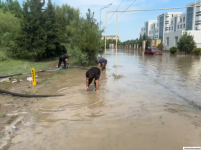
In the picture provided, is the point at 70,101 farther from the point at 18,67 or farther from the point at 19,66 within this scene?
the point at 19,66

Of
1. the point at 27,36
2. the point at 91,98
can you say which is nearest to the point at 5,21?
the point at 27,36

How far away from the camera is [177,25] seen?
263 ft

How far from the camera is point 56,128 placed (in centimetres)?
455

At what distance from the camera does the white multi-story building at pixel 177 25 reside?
47.6 meters

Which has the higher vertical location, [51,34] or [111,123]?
[51,34]

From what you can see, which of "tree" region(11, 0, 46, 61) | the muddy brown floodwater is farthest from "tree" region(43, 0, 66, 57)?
the muddy brown floodwater

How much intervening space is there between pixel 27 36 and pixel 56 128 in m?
16.7

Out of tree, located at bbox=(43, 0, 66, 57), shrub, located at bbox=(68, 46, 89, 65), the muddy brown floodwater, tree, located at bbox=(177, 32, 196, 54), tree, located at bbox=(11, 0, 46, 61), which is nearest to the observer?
the muddy brown floodwater

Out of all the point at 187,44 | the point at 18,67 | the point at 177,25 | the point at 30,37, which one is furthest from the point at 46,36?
the point at 177,25

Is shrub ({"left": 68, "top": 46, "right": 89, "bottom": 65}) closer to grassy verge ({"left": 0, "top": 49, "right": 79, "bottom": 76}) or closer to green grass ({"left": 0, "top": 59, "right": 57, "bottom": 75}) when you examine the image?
grassy verge ({"left": 0, "top": 49, "right": 79, "bottom": 76})

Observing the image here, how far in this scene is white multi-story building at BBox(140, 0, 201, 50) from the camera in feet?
156

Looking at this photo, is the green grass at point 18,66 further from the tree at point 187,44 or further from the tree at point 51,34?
the tree at point 187,44

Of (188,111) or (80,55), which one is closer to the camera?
(188,111)

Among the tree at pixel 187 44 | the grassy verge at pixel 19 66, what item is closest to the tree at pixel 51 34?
the grassy verge at pixel 19 66
